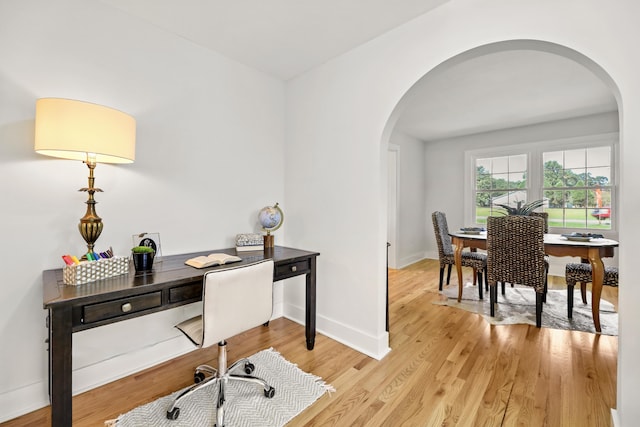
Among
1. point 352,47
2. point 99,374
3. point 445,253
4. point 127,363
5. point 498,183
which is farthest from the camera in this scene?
point 498,183

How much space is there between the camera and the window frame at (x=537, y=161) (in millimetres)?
4066

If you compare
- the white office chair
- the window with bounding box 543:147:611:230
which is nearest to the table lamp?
the white office chair

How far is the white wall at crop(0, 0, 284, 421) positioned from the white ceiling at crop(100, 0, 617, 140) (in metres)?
0.21

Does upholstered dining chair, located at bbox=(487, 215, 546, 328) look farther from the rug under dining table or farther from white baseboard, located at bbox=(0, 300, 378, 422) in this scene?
white baseboard, located at bbox=(0, 300, 378, 422)

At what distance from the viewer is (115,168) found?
5.97 ft

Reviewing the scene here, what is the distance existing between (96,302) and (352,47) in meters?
2.36

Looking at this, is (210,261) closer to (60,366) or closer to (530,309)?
(60,366)

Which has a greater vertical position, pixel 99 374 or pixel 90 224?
pixel 90 224

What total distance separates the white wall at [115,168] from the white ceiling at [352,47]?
0.21 m

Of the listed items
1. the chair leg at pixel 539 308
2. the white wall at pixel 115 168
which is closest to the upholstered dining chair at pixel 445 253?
the chair leg at pixel 539 308

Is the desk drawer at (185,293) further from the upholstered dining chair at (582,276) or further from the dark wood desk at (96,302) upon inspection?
the upholstered dining chair at (582,276)

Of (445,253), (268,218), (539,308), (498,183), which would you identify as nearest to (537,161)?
(498,183)

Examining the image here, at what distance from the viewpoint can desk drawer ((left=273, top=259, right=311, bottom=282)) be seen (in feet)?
6.58

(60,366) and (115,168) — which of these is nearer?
(60,366)
